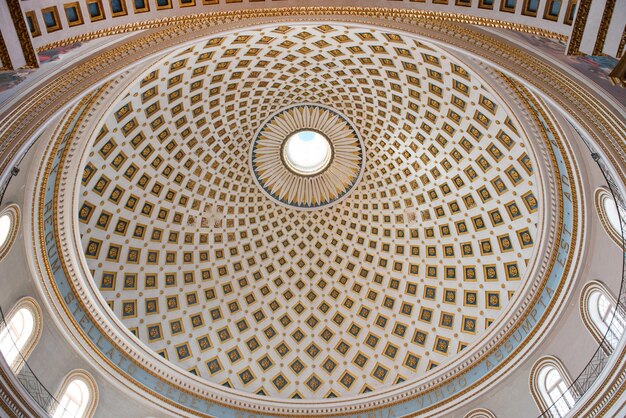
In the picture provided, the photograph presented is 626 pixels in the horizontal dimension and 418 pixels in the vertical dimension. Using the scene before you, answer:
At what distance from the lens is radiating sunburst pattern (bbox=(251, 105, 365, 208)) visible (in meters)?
26.8

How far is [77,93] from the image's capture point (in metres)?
10.9

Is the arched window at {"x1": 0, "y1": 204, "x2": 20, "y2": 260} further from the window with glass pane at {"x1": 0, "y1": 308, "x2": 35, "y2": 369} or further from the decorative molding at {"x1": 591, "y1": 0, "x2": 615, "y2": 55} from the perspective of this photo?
the decorative molding at {"x1": 591, "y1": 0, "x2": 615, "y2": 55}

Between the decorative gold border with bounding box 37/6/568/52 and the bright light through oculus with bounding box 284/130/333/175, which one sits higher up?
the decorative gold border with bounding box 37/6/568/52

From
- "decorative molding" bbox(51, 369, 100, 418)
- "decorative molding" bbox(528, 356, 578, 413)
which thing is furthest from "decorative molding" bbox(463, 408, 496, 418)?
"decorative molding" bbox(51, 369, 100, 418)

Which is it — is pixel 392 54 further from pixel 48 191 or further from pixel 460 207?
pixel 48 191

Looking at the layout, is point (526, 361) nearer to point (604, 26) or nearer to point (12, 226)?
point (604, 26)

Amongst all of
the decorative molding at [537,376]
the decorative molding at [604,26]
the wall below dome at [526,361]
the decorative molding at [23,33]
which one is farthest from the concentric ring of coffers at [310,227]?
the decorative molding at [604,26]

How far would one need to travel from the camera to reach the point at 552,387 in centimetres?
1789

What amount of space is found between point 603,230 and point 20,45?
58.4 feet

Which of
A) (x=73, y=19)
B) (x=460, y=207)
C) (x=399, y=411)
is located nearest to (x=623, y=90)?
(x=73, y=19)

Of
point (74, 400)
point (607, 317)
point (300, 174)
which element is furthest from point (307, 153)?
point (607, 317)

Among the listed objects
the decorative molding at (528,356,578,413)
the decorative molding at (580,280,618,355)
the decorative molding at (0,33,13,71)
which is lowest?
the decorative molding at (528,356,578,413)

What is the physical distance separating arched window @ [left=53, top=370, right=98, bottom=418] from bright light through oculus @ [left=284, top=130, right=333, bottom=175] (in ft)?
53.8

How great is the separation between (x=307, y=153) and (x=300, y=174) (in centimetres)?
241
